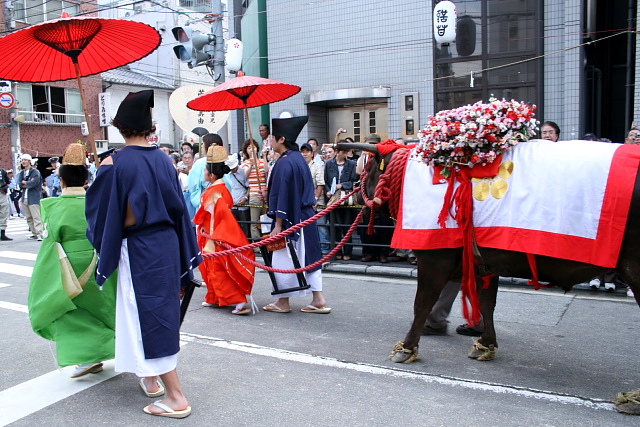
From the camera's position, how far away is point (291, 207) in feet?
20.1

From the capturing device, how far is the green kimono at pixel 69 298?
4.10 meters

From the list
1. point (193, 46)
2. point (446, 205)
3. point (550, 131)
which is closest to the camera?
point (446, 205)

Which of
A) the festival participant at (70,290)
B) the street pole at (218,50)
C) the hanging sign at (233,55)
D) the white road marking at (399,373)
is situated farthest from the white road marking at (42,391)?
the hanging sign at (233,55)

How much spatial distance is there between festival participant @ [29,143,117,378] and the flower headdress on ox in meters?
2.60

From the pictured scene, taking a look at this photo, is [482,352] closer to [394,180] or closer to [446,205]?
[446,205]

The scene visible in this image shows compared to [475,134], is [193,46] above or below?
above

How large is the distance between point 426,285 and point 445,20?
24.7 feet

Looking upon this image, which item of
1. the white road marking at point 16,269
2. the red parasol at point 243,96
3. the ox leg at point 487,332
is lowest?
the white road marking at point 16,269

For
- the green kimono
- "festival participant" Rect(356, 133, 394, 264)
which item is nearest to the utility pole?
"festival participant" Rect(356, 133, 394, 264)

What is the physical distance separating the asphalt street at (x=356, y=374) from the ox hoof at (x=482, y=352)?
0.23 ft

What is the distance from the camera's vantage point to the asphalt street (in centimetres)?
360

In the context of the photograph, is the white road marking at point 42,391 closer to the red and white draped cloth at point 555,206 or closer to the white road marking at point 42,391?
the white road marking at point 42,391

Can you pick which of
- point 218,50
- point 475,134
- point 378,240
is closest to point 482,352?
point 475,134

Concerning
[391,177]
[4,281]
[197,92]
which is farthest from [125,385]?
[197,92]
